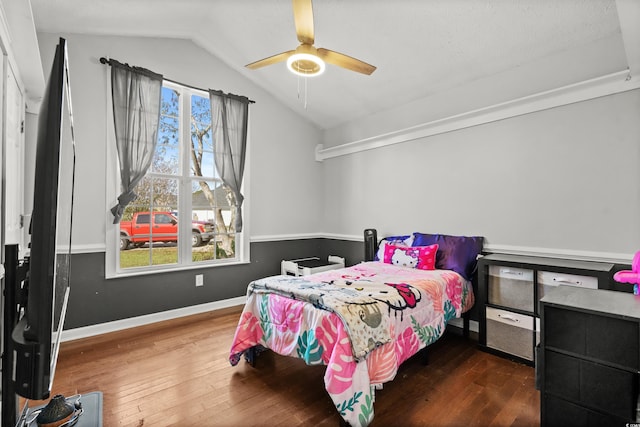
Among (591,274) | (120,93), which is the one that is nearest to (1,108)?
(120,93)

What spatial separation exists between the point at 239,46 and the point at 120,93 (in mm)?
1344

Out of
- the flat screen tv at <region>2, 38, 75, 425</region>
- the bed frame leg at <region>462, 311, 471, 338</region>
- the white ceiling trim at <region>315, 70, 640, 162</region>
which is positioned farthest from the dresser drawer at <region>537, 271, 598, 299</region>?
the flat screen tv at <region>2, 38, 75, 425</region>

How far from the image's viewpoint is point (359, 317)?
76.0 inches

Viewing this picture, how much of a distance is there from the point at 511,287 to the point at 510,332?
36 cm

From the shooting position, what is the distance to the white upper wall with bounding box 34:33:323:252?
3045mm

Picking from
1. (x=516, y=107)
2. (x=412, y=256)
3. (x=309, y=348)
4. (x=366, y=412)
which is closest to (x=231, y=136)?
(x=412, y=256)

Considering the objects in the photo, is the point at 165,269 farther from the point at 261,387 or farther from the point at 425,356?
the point at 425,356

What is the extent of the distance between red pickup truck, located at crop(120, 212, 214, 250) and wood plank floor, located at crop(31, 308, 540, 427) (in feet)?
3.25

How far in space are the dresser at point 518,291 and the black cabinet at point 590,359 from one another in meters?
0.87

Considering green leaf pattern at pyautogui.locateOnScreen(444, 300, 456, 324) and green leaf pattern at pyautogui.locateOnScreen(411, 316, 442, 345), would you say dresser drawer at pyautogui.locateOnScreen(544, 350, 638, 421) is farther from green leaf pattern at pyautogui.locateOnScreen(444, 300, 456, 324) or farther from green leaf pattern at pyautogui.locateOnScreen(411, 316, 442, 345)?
green leaf pattern at pyautogui.locateOnScreen(444, 300, 456, 324)

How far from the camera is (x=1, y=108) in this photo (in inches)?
64.3

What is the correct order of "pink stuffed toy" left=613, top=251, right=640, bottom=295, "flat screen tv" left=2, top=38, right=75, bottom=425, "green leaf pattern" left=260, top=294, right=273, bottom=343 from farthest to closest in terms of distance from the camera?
"green leaf pattern" left=260, top=294, right=273, bottom=343
"pink stuffed toy" left=613, top=251, right=640, bottom=295
"flat screen tv" left=2, top=38, right=75, bottom=425

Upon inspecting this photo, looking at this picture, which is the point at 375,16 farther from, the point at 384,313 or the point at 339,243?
the point at 339,243

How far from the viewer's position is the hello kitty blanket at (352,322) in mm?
1789
